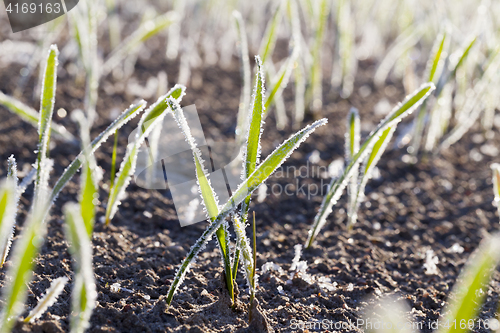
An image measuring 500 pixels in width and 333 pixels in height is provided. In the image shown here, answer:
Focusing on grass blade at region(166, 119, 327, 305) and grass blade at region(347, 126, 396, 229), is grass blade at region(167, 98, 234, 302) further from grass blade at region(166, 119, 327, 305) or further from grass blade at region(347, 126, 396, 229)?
grass blade at region(347, 126, 396, 229)

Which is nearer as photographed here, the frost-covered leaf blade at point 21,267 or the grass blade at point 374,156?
the frost-covered leaf blade at point 21,267

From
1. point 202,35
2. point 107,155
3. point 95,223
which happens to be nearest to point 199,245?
point 95,223

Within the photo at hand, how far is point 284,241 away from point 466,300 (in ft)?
1.99

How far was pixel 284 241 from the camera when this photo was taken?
1.04m

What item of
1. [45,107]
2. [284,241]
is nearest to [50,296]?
[45,107]

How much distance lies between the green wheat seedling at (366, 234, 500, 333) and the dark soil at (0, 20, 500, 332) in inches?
0.8

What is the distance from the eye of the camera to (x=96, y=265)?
799mm

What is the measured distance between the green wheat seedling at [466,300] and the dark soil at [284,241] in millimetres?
21

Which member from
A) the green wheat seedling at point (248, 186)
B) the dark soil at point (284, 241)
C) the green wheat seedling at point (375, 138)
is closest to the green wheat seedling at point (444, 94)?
the dark soil at point (284, 241)

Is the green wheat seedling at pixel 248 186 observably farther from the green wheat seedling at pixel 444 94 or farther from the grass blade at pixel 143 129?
the green wheat seedling at pixel 444 94

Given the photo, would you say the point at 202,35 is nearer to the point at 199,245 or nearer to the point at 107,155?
the point at 107,155

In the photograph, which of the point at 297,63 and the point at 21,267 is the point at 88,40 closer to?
the point at 297,63

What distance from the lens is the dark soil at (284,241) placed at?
724 mm

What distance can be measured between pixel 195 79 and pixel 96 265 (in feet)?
4.42
